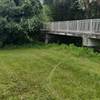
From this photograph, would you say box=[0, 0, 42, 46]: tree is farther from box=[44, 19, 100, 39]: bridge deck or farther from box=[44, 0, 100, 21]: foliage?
box=[44, 0, 100, 21]: foliage

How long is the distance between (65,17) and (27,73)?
19117mm

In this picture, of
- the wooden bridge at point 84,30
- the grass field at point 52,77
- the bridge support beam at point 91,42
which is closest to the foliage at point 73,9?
the wooden bridge at point 84,30

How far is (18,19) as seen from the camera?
24625mm

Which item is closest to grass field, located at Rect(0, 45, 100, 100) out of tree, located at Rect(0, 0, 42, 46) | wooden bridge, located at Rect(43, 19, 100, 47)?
wooden bridge, located at Rect(43, 19, 100, 47)

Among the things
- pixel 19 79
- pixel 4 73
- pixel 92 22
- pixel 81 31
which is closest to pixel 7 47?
pixel 81 31

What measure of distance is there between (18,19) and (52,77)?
13050 millimetres

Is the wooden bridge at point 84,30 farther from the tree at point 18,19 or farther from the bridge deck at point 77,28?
the tree at point 18,19

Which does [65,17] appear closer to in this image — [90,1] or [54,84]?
[90,1]

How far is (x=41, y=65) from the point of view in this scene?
1509 centimetres

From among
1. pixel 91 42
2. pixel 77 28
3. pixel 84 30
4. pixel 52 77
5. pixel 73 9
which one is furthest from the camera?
pixel 73 9

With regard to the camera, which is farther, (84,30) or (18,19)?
(18,19)

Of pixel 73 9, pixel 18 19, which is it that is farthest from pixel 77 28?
pixel 73 9

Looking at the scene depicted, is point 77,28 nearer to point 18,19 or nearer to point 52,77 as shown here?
point 18,19

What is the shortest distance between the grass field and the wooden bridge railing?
4.27 ft
